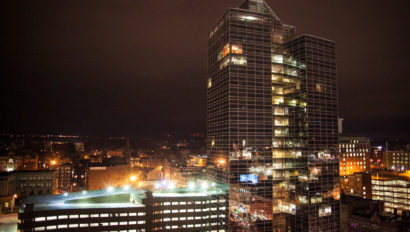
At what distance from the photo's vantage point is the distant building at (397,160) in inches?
6239

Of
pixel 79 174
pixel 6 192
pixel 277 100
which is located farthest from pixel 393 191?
pixel 79 174

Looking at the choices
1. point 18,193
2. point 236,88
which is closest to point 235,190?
point 236,88

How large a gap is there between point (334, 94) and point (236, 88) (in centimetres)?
3670

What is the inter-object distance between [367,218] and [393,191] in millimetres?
35798

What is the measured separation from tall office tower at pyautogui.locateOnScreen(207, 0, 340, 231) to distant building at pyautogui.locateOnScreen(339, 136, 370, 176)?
7773 centimetres

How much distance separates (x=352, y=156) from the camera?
159625mm

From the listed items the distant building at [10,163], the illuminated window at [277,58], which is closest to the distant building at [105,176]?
the distant building at [10,163]

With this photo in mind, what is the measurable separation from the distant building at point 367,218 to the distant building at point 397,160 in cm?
7885

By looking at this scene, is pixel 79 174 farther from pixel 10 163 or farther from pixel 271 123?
pixel 271 123

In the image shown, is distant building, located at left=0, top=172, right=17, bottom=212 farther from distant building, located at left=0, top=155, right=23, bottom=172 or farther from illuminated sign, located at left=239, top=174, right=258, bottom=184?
illuminated sign, located at left=239, top=174, right=258, bottom=184

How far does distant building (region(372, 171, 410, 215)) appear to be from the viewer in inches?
4178

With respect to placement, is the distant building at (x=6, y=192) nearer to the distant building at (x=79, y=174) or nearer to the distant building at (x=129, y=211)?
the distant building at (x=129, y=211)

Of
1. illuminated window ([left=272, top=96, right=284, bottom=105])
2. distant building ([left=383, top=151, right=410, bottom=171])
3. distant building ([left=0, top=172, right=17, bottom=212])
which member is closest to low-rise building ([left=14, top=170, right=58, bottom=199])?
distant building ([left=0, top=172, right=17, bottom=212])

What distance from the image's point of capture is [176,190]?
8369 cm
